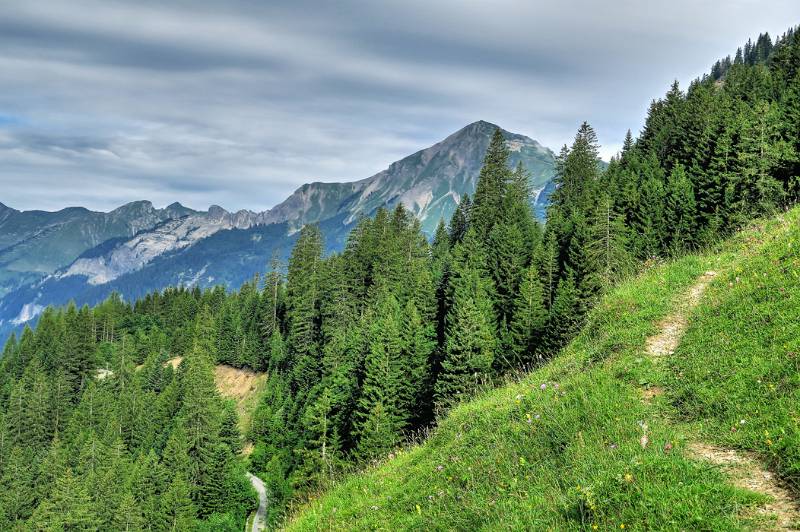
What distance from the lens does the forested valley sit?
1747 inches

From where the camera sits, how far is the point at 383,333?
47.2 meters

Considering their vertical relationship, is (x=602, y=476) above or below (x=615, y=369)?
below

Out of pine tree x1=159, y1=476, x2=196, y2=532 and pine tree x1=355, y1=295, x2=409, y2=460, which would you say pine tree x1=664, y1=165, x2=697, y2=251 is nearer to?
pine tree x1=355, y1=295, x2=409, y2=460

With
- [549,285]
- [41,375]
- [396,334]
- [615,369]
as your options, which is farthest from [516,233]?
[41,375]

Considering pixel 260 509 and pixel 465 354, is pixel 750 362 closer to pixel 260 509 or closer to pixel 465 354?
pixel 465 354

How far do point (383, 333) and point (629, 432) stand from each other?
39.3 metres

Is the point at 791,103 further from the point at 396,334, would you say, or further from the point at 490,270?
the point at 396,334

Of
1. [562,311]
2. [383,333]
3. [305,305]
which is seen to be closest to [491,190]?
[305,305]

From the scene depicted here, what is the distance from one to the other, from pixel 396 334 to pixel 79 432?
79.8 meters

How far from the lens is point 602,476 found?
23.8 feet

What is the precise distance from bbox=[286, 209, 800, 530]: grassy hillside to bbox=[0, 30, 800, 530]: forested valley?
525 centimetres

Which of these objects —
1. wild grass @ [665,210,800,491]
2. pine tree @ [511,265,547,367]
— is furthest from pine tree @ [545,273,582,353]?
wild grass @ [665,210,800,491]

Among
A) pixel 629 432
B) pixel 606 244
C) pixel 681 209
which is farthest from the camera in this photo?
pixel 681 209

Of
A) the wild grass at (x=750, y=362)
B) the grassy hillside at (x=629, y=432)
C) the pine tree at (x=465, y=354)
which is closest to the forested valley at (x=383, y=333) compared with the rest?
the pine tree at (x=465, y=354)
